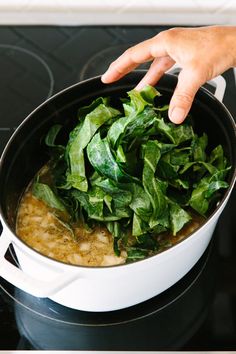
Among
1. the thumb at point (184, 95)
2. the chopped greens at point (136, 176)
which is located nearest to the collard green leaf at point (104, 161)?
the chopped greens at point (136, 176)

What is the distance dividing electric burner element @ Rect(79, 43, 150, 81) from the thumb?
1.22 feet

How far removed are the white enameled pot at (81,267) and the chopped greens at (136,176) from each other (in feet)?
0.15

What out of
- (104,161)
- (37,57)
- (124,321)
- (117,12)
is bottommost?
(124,321)

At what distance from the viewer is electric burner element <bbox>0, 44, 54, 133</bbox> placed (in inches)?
46.3

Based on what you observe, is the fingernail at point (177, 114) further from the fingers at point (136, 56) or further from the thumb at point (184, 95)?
the fingers at point (136, 56)

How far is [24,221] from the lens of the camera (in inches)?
37.0

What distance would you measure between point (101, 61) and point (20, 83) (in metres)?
0.20

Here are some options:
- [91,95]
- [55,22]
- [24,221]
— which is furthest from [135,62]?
[55,22]

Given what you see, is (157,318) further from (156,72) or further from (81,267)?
(156,72)

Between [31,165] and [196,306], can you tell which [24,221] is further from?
[196,306]

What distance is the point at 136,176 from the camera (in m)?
0.90

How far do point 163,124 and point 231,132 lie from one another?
0.37ft

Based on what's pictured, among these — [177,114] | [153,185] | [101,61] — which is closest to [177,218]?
[153,185]

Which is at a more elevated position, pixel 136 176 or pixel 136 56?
pixel 136 56
